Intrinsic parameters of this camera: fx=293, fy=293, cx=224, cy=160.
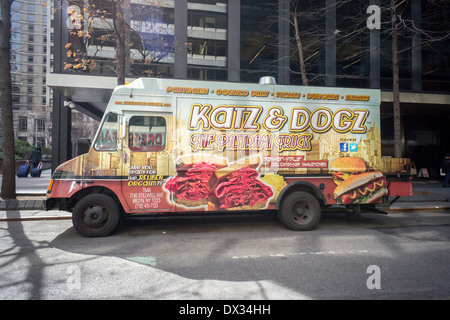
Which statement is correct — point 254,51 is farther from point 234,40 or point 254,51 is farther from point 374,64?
point 374,64

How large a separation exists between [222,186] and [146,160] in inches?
65.5

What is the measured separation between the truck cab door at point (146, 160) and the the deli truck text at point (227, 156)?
20mm

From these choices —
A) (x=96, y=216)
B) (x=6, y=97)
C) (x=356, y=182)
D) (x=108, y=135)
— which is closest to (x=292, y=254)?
(x=356, y=182)

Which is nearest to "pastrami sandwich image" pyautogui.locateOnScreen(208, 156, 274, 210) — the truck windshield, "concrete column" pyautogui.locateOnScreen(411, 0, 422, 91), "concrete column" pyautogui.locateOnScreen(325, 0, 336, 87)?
the truck windshield

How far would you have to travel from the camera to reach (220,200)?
20.3ft

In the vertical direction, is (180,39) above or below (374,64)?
above

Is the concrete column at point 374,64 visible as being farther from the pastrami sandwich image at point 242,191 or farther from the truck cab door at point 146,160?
the truck cab door at point 146,160

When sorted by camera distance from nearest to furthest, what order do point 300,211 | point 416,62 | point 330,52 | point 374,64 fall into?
point 300,211
point 330,52
point 374,64
point 416,62

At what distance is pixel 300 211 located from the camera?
6.52m

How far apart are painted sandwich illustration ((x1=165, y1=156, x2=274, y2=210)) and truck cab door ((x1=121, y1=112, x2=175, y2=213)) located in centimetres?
27

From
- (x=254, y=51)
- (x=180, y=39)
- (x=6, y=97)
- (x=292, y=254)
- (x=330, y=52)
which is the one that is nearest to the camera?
(x=292, y=254)

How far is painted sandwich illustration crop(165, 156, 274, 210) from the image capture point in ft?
20.0

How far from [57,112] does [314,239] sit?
575 inches
